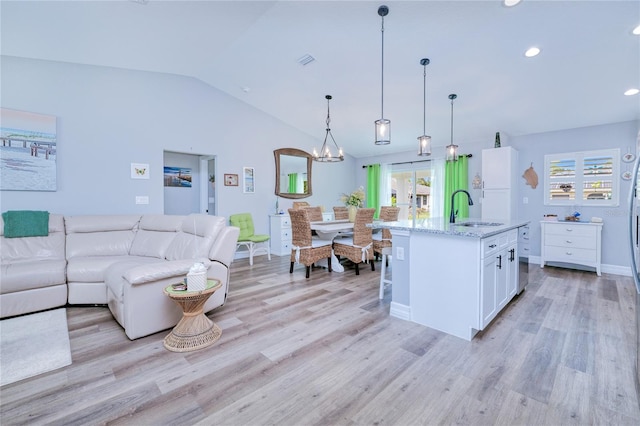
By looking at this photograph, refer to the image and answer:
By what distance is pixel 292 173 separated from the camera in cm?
642

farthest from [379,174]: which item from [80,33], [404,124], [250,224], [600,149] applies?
[80,33]

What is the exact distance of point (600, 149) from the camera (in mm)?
4492

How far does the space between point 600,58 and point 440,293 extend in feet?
10.7

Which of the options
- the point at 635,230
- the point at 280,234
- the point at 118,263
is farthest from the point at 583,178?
the point at 118,263

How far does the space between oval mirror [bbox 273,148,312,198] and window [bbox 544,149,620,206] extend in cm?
451

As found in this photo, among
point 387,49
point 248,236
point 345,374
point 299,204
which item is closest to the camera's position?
point 345,374

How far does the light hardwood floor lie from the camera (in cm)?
155

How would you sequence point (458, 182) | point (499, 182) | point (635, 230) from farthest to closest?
1. point (458, 182)
2. point (499, 182)
3. point (635, 230)

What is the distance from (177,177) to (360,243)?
4103 millimetres

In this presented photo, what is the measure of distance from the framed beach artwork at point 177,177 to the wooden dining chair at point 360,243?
372 centimetres

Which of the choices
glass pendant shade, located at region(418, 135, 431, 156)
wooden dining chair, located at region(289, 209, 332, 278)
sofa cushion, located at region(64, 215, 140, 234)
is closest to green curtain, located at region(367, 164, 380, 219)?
wooden dining chair, located at region(289, 209, 332, 278)

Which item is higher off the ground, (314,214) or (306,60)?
(306,60)

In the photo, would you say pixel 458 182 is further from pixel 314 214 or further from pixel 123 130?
pixel 123 130

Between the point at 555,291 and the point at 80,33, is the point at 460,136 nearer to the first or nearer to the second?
the point at 555,291
